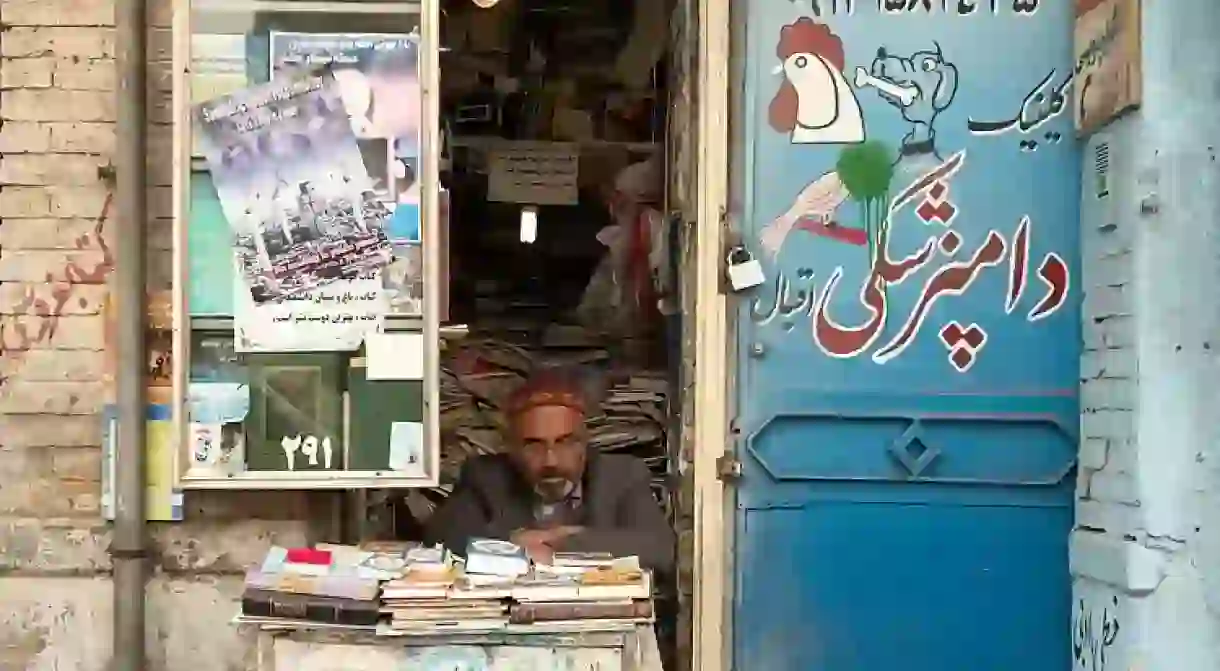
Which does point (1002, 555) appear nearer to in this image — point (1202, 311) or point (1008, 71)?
point (1202, 311)

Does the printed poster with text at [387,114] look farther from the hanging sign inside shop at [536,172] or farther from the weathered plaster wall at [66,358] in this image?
the hanging sign inside shop at [536,172]

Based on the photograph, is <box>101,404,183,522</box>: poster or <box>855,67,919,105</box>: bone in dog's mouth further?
<box>855,67,919,105</box>: bone in dog's mouth

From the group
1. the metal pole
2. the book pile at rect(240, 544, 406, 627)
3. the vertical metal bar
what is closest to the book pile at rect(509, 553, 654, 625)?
the book pile at rect(240, 544, 406, 627)

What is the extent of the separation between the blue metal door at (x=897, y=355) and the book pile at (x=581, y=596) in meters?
0.80

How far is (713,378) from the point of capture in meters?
4.43

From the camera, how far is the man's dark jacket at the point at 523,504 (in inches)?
183

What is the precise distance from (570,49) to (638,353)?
132 centimetres

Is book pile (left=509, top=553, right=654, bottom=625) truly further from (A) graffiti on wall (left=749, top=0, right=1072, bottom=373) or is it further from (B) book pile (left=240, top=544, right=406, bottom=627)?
(A) graffiti on wall (left=749, top=0, right=1072, bottom=373)

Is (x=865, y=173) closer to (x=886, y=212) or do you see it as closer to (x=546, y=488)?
(x=886, y=212)

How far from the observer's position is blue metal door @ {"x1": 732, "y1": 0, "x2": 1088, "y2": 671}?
439 centimetres

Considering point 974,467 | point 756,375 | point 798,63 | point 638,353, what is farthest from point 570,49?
point 974,467

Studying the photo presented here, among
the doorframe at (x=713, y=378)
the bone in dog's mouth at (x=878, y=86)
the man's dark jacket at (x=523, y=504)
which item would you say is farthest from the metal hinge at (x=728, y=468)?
the bone in dog's mouth at (x=878, y=86)

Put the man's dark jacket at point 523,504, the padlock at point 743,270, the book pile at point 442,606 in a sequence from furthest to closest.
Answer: the man's dark jacket at point 523,504, the padlock at point 743,270, the book pile at point 442,606

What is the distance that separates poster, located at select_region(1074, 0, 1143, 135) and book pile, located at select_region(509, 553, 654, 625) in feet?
6.27
